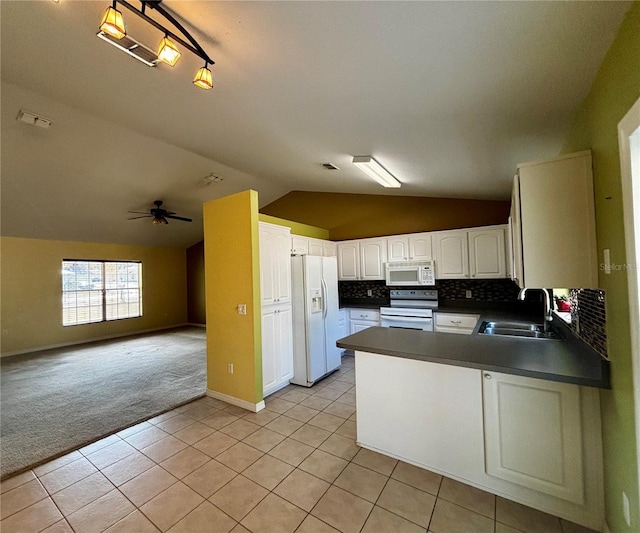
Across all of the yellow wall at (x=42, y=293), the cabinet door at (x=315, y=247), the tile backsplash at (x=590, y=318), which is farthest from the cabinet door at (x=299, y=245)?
the yellow wall at (x=42, y=293)

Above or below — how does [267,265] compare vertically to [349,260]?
below

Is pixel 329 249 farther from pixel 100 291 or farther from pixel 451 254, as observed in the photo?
pixel 100 291

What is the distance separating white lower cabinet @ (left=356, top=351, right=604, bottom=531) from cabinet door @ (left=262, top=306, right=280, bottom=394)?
1425mm

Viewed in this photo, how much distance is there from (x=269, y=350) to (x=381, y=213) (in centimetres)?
337

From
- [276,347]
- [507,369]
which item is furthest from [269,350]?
[507,369]

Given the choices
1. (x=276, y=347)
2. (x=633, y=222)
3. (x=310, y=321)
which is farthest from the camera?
(x=310, y=321)

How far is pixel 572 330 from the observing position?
2098mm

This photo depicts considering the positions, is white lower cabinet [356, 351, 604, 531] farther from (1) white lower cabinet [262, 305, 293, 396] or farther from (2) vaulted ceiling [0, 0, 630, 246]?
(2) vaulted ceiling [0, 0, 630, 246]

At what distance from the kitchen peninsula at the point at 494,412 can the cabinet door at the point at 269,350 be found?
136 cm

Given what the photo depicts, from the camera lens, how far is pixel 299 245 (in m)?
4.55

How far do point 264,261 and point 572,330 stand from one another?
118 inches

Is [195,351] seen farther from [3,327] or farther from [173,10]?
[173,10]

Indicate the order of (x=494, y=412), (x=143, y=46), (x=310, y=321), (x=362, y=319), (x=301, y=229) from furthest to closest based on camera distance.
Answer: (x=362, y=319)
(x=301, y=229)
(x=310, y=321)
(x=494, y=412)
(x=143, y=46)

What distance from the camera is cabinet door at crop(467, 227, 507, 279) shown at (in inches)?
158
